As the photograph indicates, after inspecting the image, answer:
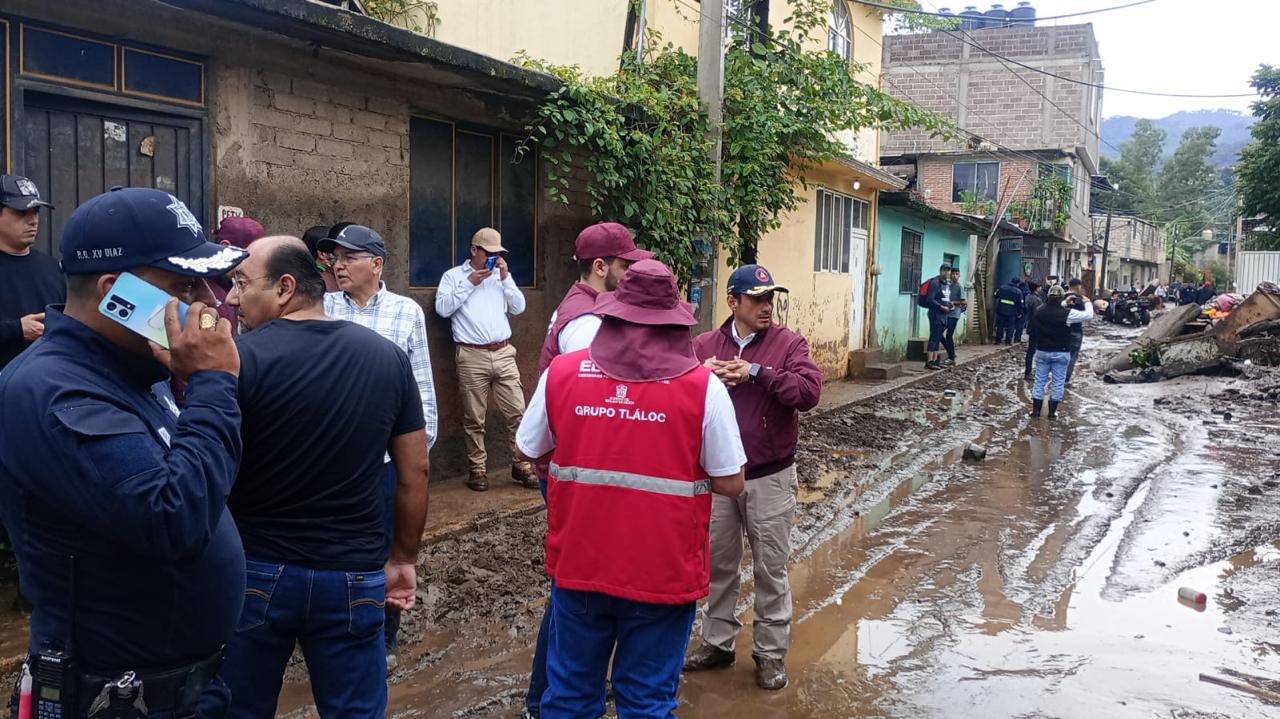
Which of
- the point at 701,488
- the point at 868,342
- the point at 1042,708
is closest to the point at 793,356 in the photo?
the point at 701,488

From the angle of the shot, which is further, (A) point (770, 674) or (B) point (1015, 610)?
(B) point (1015, 610)

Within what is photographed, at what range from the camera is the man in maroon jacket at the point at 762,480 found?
15.0ft

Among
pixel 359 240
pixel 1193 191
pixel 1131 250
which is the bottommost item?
pixel 359 240

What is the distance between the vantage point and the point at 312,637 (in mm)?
2721

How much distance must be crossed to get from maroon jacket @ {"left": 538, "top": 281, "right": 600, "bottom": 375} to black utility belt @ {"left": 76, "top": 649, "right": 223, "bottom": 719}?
216cm

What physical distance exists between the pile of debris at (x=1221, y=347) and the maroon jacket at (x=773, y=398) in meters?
16.1

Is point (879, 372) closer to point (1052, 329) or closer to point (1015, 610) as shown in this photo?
point (1052, 329)

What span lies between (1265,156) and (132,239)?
34364 mm

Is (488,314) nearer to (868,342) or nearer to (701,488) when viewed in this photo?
(701,488)

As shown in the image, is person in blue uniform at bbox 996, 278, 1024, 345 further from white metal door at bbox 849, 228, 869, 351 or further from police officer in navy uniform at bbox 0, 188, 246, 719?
police officer in navy uniform at bbox 0, 188, 246, 719

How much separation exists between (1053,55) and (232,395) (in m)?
42.5

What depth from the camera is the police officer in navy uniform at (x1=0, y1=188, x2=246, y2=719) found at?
1.86 metres

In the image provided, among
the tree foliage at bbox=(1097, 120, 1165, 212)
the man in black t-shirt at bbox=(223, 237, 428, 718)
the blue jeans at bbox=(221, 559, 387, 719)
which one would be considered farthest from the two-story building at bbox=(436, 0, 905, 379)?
the tree foliage at bbox=(1097, 120, 1165, 212)

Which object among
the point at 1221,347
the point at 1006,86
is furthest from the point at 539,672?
the point at 1006,86
